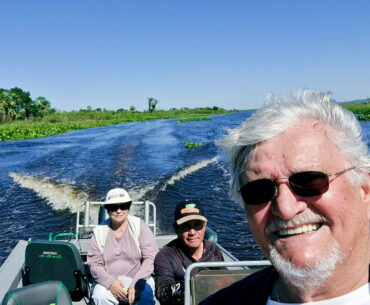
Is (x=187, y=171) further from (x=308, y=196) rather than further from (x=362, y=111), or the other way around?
(x=362, y=111)

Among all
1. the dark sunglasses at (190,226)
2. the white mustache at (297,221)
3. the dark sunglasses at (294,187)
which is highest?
the dark sunglasses at (294,187)

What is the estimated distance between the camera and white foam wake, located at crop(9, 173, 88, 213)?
424 inches

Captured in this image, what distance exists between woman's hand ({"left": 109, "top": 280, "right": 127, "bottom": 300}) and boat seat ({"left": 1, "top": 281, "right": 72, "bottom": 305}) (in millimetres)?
752

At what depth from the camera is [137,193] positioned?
39.7 feet

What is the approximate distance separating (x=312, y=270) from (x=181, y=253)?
219 centimetres

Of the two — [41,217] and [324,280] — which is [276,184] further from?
[41,217]

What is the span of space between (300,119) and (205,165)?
15.6m

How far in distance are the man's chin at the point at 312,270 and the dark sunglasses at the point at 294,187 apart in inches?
6.8

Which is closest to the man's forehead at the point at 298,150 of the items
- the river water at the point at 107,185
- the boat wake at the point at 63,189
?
the river water at the point at 107,185

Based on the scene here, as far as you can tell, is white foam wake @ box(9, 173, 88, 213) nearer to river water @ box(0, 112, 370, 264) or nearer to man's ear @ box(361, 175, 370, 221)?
river water @ box(0, 112, 370, 264)

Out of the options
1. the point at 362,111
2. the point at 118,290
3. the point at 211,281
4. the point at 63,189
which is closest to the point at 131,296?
the point at 118,290

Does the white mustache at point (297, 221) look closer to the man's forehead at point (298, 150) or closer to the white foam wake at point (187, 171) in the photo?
the man's forehead at point (298, 150)

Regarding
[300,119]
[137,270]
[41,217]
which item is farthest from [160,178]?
[300,119]

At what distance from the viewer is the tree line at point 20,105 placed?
2298 inches
